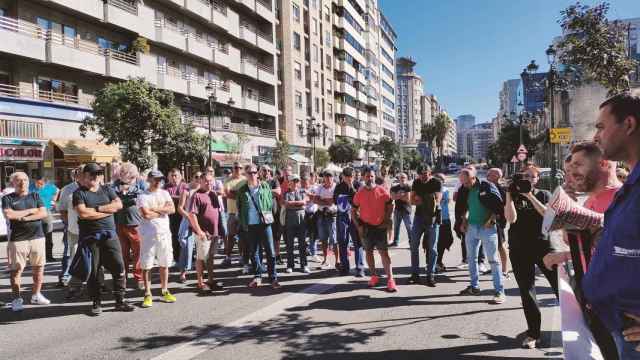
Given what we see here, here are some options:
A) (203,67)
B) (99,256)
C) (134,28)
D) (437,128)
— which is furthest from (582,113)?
(437,128)

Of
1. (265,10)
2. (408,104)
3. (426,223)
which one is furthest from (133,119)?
(408,104)

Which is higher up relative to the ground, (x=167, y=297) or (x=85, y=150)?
(x=85, y=150)

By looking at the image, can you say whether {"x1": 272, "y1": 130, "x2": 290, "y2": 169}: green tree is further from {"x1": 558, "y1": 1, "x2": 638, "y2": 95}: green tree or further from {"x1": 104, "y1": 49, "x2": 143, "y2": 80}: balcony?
{"x1": 558, "y1": 1, "x2": 638, "y2": 95}: green tree

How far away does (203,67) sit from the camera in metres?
35.2

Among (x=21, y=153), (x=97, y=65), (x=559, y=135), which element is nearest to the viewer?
(x=559, y=135)

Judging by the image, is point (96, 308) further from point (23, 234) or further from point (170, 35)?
point (170, 35)

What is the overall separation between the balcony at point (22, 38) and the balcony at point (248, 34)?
1942 centimetres

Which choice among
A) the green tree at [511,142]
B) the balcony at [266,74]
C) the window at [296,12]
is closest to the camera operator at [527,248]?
the balcony at [266,74]

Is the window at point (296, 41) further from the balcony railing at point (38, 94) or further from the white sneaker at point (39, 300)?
the white sneaker at point (39, 300)

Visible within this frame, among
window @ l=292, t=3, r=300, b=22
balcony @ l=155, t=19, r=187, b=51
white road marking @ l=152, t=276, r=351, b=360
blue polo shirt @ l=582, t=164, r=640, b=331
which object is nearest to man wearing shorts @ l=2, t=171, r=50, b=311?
white road marking @ l=152, t=276, r=351, b=360

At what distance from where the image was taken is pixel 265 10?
139ft

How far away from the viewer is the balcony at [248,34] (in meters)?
39.0

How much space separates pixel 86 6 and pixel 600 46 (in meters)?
23.5

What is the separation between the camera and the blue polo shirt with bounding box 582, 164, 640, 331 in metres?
1.66
